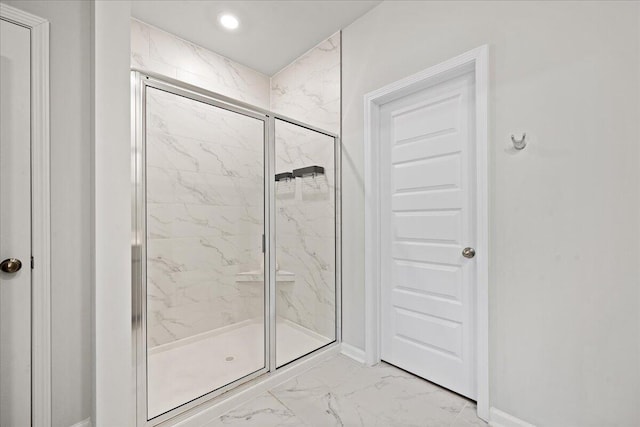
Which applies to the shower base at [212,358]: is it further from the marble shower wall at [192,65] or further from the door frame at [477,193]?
the marble shower wall at [192,65]

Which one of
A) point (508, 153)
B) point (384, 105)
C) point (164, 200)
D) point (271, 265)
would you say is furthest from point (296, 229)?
point (508, 153)

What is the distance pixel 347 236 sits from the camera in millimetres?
2402

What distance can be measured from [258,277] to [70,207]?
110 cm

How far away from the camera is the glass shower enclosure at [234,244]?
1.77 metres

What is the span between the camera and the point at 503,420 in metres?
1.50

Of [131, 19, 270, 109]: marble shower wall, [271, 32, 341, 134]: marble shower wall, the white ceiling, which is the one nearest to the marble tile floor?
[271, 32, 341, 134]: marble shower wall

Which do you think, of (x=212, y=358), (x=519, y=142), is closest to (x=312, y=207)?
(x=212, y=358)

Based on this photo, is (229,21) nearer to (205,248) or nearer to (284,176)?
(284,176)

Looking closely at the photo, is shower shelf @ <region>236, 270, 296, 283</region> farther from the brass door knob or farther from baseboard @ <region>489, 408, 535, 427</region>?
baseboard @ <region>489, 408, 535, 427</region>

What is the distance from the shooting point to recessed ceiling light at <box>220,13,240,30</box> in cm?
229

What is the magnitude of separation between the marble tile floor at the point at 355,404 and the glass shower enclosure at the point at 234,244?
0.20 m

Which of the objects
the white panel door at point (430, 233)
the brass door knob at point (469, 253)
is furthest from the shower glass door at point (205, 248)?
the brass door knob at point (469, 253)

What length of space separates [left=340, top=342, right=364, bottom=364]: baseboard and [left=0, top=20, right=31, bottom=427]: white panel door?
1817mm

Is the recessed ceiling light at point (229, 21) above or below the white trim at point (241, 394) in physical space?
above
